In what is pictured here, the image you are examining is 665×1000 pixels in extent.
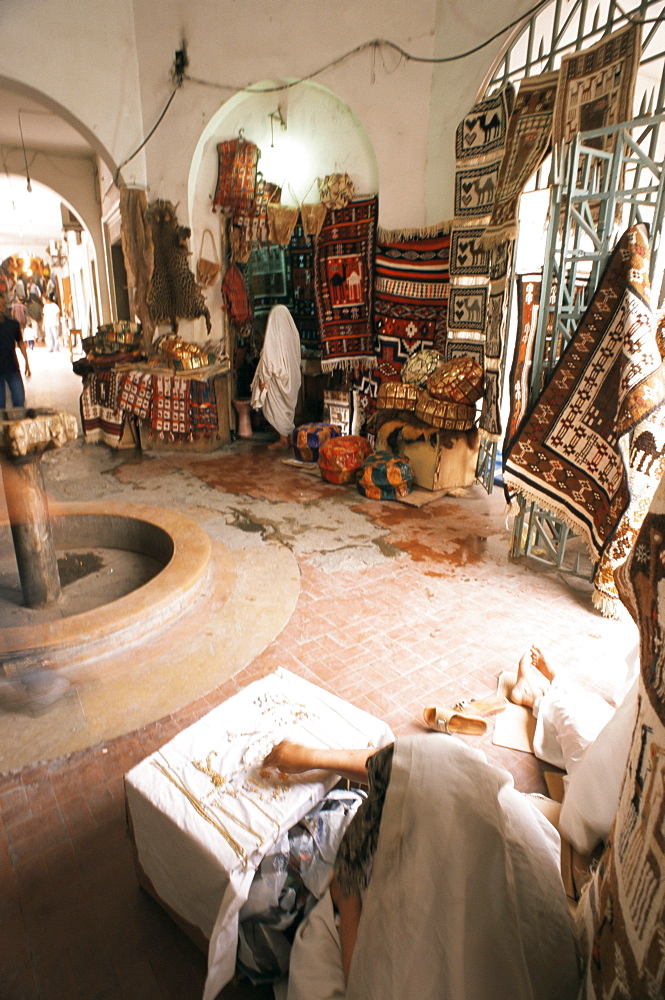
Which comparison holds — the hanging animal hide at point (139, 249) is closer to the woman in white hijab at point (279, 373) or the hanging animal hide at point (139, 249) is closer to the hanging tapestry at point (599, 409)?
the woman in white hijab at point (279, 373)

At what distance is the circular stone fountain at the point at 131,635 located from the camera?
2.85 meters

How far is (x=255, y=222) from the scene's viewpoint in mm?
7992

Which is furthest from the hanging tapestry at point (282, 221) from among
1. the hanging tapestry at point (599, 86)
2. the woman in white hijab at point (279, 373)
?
the hanging tapestry at point (599, 86)

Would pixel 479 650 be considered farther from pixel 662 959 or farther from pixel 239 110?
pixel 239 110

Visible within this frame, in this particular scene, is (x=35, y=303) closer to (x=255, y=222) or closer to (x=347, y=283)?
(x=255, y=222)

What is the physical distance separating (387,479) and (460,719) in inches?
137

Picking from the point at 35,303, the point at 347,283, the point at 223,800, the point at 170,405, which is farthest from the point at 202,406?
→ the point at 35,303

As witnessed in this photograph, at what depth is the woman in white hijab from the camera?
25.6ft

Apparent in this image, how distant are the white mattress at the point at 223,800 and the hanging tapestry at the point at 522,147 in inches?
186

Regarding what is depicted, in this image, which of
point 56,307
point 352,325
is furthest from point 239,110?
point 56,307

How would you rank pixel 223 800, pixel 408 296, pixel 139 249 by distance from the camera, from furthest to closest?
pixel 139 249, pixel 408 296, pixel 223 800

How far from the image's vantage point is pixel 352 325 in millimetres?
7461

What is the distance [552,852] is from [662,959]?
34 cm

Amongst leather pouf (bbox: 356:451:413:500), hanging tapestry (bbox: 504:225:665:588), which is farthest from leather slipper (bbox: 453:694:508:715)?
leather pouf (bbox: 356:451:413:500)
